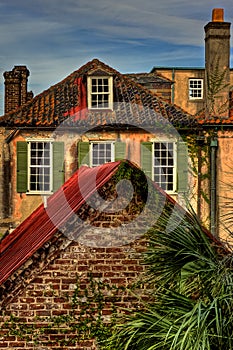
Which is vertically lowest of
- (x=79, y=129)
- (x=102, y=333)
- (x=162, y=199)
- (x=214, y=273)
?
(x=102, y=333)

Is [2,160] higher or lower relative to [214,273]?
higher

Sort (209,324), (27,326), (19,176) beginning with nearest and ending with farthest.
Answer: (209,324)
(27,326)
(19,176)

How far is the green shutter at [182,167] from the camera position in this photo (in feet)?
76.7

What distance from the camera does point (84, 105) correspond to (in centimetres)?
2425

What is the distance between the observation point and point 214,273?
6.18m

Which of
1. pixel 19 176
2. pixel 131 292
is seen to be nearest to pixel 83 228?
pixel 131 292

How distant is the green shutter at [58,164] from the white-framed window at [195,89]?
16720 mm

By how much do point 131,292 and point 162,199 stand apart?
87 centimetres

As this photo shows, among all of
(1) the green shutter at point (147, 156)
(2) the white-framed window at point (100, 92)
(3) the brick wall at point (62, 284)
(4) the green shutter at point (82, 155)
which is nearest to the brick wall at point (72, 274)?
(3) the brick wall at point (62, 284)

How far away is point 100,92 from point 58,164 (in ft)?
9.72

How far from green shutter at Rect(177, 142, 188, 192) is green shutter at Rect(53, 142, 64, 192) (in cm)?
370

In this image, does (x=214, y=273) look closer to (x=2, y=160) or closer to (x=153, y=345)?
(x=153, y=345)

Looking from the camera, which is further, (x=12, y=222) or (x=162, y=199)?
(x=12, y=222)

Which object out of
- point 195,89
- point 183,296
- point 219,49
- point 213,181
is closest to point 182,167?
point 213,181
